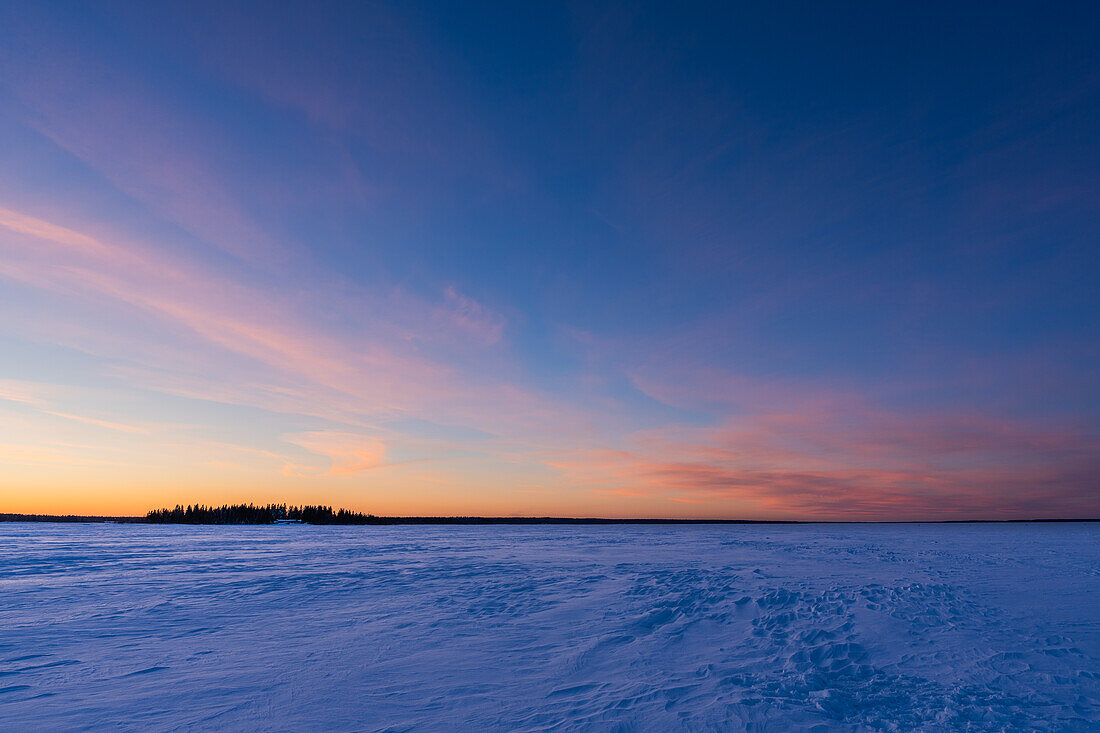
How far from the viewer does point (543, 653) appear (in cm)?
953

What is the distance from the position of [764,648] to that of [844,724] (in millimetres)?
3454

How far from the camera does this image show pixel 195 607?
12906 millimetres

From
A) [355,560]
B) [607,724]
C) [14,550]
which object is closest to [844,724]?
[607,724]

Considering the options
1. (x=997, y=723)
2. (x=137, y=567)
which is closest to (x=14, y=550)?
(x=137, y=567)

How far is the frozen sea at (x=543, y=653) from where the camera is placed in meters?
6.86

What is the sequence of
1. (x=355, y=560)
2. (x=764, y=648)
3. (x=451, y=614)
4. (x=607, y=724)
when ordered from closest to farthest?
(x=607, y=724)
(x=764, y=648)
(x=451, y=614)
(x=355, y=560)

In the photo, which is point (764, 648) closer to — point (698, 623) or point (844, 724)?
point (698, 623)

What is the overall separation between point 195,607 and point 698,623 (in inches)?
446

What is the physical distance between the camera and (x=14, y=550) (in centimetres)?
2855

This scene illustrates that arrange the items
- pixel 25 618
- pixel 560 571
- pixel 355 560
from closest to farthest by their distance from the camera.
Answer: pixel 25 618
pixel 560 571
pixel 355 560

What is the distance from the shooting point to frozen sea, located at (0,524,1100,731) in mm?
6863

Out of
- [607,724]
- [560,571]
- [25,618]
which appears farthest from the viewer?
[560,571]

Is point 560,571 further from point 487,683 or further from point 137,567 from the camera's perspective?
point 137,567

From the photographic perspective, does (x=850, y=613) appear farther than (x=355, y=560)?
No
